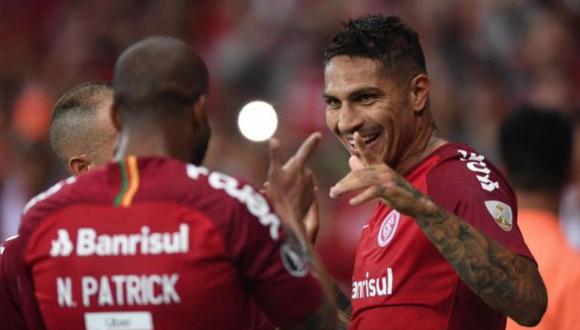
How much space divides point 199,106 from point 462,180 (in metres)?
1.18

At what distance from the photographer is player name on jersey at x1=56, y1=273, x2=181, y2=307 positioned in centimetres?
426

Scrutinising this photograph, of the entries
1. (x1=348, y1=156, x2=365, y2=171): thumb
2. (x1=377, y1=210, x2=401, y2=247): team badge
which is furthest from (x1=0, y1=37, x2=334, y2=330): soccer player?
(x1=377, y1=210, x2=401, y2=247): team badge

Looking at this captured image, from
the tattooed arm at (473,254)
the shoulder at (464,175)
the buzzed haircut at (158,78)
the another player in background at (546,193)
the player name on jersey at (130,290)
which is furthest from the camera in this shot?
the another player in background at (546,193)

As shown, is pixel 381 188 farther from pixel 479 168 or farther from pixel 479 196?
pixel 479 168

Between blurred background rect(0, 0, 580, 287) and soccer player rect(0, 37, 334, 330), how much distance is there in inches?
215

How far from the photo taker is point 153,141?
439cm

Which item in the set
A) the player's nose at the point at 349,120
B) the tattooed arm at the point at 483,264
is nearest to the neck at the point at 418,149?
the player's nose at the point at 349,120

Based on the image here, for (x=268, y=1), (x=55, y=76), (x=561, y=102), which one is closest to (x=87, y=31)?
(x=55, y=76)

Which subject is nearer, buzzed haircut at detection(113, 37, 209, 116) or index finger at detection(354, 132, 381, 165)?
buzzed haircut at detection(113, 37, 209, 116)

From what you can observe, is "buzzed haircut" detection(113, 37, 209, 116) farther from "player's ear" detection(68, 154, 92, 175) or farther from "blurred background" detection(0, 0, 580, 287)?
"blurred background" detection(0, 0, 580, 287)

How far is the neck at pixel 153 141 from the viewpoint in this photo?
4.39 m

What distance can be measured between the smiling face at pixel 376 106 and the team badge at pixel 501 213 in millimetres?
568

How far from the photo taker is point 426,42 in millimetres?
11266

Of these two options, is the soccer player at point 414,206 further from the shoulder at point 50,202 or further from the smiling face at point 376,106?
the shoulder at point 50,202
